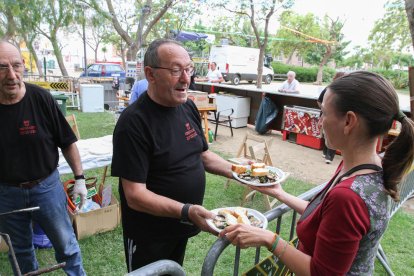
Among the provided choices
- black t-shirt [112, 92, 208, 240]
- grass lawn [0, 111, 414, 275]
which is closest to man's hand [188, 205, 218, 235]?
black t-shirt [112, 92, 208, 240]

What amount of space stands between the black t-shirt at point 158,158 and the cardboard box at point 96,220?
6.63 feet

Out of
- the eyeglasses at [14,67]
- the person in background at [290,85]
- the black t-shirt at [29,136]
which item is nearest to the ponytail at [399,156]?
the black t-shirt at [29,136]

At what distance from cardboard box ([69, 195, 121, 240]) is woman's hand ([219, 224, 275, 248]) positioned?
295 cm

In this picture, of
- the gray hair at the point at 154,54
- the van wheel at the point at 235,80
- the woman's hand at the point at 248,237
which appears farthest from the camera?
the van wheel at the point at 235,80

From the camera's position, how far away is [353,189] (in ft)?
3.65

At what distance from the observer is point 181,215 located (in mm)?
1705

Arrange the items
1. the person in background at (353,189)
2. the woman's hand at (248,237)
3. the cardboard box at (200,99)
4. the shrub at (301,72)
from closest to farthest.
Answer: the person in background at (353,189) < the woman's hand at (248,237) < the cardboard box at (200,99) < the shrub at (301,72)

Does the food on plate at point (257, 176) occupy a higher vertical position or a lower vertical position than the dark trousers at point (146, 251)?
higher

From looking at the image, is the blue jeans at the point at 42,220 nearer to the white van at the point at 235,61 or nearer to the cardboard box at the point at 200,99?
the cardboard box at the point at 200,99

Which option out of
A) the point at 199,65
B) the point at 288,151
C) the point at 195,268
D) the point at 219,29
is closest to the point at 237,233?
the point at 195,268

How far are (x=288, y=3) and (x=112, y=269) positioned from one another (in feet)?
45.5

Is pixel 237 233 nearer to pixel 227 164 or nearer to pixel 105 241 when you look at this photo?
pixel 227 164

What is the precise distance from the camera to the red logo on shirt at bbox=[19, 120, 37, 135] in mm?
2344

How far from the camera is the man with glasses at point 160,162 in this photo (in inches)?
67.7
